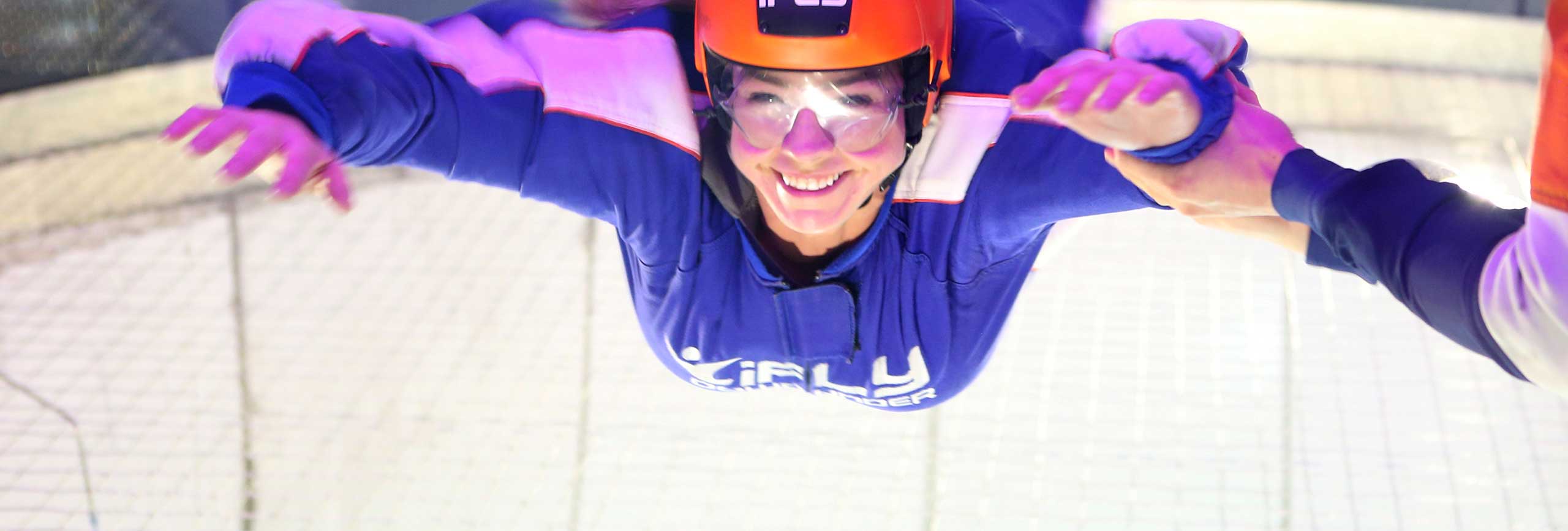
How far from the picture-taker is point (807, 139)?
181 cm

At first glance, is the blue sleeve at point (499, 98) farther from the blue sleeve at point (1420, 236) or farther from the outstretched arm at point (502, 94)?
the blue sleeve at point (1420, 236)

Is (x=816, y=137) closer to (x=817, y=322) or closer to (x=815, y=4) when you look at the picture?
(x=815, y=4)

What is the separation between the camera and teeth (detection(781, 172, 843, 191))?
6.15ft

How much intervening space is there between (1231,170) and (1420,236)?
0.38 m

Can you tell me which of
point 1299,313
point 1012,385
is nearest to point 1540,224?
point 1012,385

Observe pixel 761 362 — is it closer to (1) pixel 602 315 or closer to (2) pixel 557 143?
(2) pixel 557 143

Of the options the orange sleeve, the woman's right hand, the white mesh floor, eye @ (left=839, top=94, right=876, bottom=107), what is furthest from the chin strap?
the white mesh floor

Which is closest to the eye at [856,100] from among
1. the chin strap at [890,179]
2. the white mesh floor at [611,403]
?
the chin strap at [890,179]

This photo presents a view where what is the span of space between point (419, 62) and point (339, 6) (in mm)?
145

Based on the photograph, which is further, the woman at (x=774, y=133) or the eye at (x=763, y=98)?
the eye at (x=763, y=98)

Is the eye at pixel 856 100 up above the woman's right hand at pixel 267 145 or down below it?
below

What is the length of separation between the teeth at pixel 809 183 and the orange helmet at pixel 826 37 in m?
0.17

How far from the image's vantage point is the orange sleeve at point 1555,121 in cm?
110

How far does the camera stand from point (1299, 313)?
157 inches
